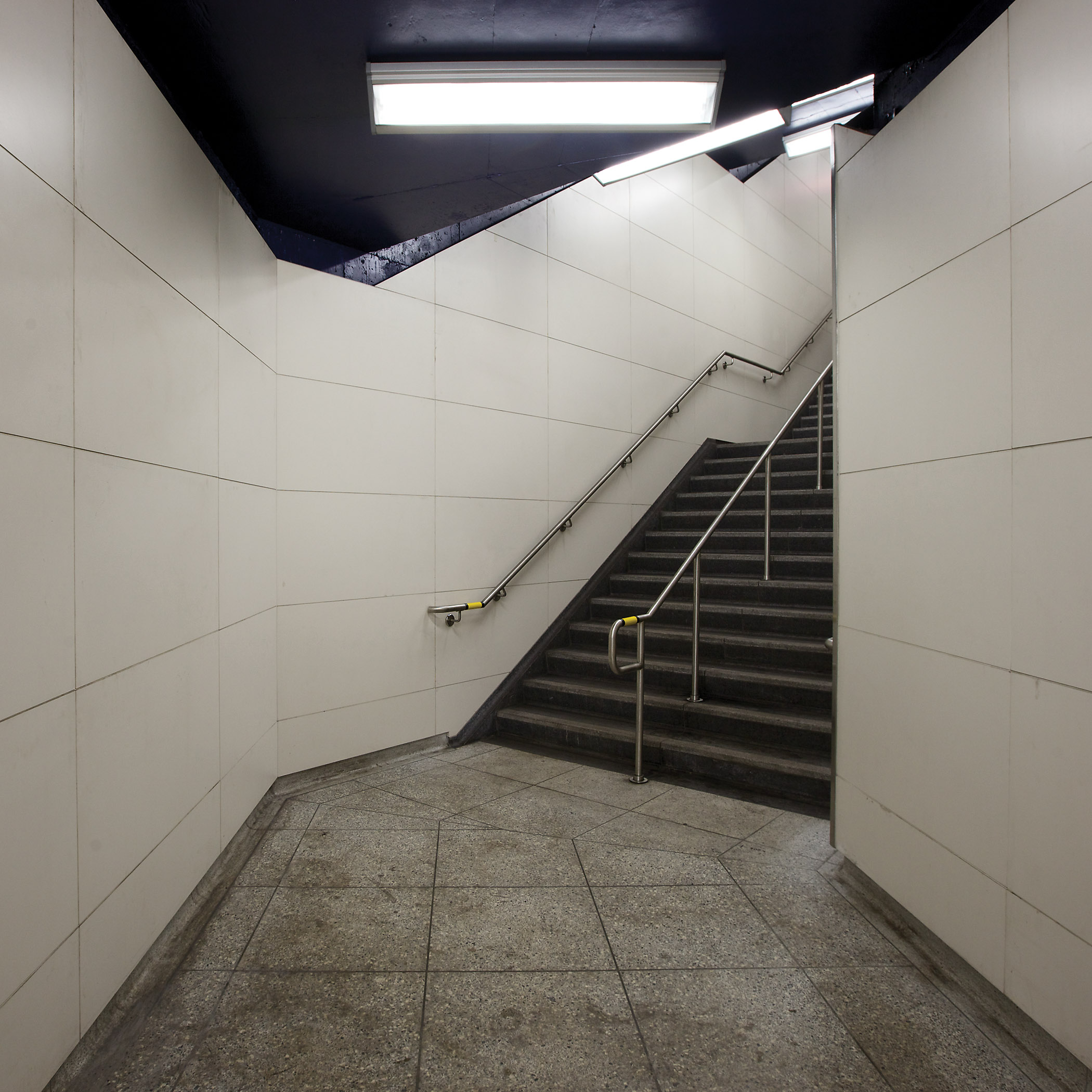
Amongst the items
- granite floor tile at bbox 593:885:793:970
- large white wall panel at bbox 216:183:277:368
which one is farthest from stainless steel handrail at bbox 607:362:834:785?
large white wall panel at bbox 216:183:277:368

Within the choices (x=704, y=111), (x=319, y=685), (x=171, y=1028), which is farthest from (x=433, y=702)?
(x=704, y=111)

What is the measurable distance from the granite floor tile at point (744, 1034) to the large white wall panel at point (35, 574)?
1.66 meters

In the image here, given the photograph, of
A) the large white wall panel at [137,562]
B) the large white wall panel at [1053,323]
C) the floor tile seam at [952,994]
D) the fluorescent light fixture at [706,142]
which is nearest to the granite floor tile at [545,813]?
the floor tile seam at [952,994]

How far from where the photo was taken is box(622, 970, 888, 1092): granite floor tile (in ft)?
5.52

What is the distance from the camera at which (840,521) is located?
2.74 meters

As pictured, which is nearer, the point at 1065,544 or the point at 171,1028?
the point at 1065,544

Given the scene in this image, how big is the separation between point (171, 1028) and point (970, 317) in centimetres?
286

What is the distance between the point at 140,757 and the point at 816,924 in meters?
2.14

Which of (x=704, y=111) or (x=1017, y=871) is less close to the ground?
(x=704, y=111)

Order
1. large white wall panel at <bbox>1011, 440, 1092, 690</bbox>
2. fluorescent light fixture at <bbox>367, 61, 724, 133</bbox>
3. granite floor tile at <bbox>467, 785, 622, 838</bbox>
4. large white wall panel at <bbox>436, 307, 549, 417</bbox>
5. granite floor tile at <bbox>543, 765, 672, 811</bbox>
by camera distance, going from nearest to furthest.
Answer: large white wall panel at <bbox>1011, 440, 1092, 690</bbox>, fluorescent light fixture at <bbox>367, 61, 724, 133</bbox>, granite floor tile at <bbox>467, 785, 622, 838</bbox>, granite floor tile at <bbox>543, 765, 672, 811</bbox>, large white wall panel at <bbox>436, 307, 549, 417</bbox>

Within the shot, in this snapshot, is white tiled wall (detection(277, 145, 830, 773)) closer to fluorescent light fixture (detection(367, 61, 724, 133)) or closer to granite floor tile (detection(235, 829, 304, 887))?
granite floor tile (detection(235, 829, 304, 887))

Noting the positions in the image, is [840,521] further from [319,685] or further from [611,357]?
[611,357]

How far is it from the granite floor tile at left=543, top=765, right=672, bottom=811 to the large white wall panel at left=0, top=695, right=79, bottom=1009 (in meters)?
2.27

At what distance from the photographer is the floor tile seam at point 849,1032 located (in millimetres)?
1691
